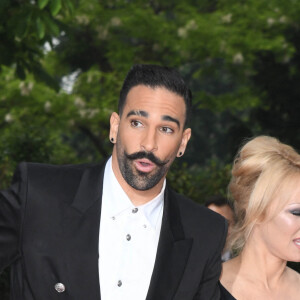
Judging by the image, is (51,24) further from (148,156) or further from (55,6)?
(148,156)

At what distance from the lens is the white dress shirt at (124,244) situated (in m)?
3.30

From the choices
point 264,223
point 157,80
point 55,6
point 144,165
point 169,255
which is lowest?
point 169,255

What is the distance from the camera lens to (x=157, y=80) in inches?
133

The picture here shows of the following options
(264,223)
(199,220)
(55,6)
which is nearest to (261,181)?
(264,223)

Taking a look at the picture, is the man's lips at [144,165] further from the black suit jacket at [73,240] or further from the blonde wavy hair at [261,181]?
the blonde wavy hair at [261,181]

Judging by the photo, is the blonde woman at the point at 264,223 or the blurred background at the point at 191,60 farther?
the blurred background at the point at 191,60

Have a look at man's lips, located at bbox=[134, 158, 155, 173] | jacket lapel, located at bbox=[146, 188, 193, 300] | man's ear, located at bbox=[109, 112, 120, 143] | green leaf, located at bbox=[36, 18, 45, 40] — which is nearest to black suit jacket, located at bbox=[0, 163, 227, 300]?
jacket lapel, located at bbox=[146, 188, 193, 300]

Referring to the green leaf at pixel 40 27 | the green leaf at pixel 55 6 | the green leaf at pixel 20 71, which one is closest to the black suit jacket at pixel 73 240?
the green leaf at pixel 55 6

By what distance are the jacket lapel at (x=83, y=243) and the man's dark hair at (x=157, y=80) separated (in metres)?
0.55

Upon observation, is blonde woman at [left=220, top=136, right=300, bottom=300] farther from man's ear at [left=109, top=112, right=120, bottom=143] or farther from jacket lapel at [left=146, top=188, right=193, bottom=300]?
man's ear at [left=109, top=112, right=120, bottom=143]

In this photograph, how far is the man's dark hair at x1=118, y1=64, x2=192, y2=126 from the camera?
3377mm

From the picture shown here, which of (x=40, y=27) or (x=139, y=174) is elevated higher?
(x=40, y=27)

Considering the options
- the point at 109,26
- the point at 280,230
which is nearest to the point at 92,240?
the point at 280,230

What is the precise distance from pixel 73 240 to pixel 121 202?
1.13 ft
